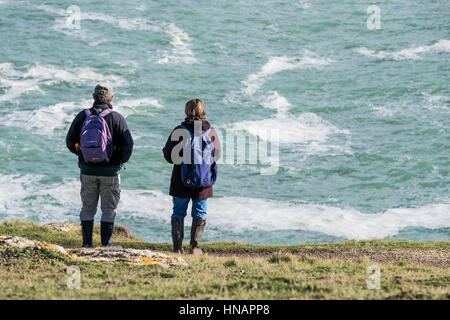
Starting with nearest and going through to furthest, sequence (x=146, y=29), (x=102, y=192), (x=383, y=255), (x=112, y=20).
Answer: (x=102, y=192) → (x=383, y=255) → (x=146, y=29) → (x=112, y=20)

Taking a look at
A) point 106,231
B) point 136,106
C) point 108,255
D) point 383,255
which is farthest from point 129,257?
point 136,106

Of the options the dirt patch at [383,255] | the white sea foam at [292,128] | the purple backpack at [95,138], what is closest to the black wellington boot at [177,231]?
the purple backpack at [95,138]

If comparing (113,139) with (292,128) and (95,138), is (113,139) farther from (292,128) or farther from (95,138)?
(292,128)

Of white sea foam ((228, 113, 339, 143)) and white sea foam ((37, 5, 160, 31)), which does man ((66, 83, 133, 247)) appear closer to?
white sea foam ((228, 113, 339, 143))

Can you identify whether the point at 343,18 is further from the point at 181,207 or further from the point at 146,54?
the point at 181,207

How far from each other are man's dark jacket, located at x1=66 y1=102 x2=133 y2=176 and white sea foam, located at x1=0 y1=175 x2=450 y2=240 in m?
18.9

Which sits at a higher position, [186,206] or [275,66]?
[275,66]

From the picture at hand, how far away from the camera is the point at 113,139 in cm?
1320

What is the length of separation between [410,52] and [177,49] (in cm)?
1730

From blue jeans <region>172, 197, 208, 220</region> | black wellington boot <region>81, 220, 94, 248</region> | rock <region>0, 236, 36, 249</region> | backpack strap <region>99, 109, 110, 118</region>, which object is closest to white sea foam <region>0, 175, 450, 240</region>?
black wellington boot <region>81, 220, 94, 248</region>

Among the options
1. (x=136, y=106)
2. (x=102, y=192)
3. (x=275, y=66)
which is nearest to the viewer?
(x=102, y=192)

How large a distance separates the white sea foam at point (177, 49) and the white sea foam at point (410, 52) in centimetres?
1283

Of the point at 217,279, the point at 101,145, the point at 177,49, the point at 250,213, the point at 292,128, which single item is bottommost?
the point at 250,213

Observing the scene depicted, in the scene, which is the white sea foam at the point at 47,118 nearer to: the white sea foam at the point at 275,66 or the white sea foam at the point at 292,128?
the white sea foam at the point at 292,128
